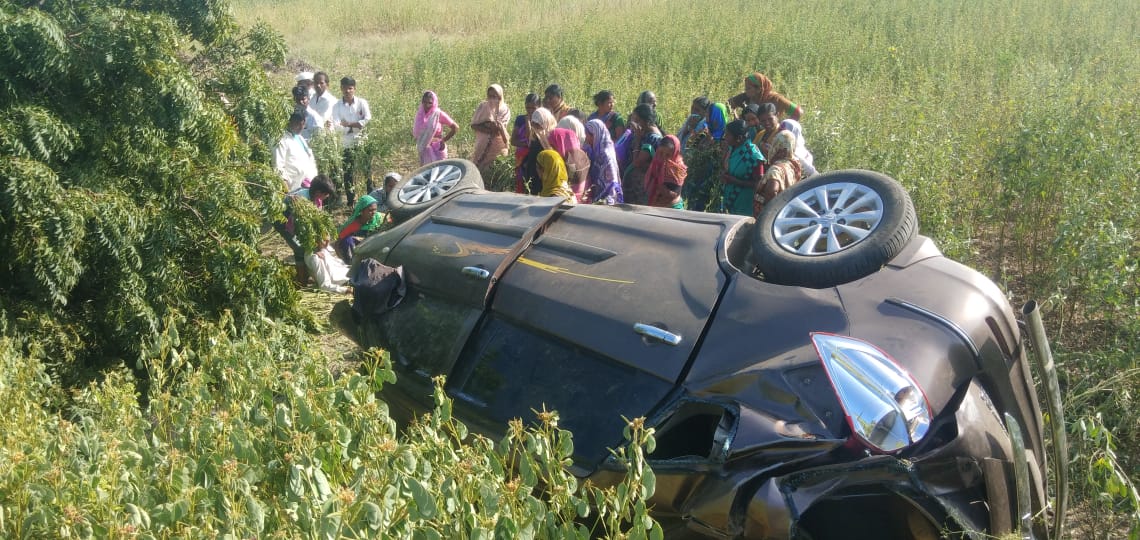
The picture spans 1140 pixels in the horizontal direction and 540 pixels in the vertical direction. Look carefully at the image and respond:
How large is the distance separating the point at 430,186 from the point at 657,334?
9.41ft

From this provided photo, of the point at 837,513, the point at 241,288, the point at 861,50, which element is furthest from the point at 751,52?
the point at 837,513

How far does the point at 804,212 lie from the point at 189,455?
2.75m

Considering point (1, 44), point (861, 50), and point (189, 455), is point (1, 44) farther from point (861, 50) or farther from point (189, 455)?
point (861, 50)

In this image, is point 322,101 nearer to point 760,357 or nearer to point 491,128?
point 491,128

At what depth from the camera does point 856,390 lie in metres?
2.81

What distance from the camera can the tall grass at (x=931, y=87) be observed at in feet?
17.7

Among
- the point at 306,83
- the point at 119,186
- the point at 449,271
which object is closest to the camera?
the point at 449,271

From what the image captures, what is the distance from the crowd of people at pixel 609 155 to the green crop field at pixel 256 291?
2.36 ft

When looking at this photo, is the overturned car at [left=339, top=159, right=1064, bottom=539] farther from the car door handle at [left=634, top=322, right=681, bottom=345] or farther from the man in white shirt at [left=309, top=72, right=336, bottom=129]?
the man in white shirt at [left=309, top=72, right=336, bottom=129]

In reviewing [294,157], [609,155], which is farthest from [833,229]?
[294,157]

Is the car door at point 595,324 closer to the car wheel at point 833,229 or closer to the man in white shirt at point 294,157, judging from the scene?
the car wheel at point 833,229

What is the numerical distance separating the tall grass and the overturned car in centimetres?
60

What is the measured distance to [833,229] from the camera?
372 centimetres

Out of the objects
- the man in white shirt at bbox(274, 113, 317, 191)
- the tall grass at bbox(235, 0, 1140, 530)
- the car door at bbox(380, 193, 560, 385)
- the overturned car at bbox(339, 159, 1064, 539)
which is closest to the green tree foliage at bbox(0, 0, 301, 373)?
the car door at bbox(380, 193, 560, 385)
